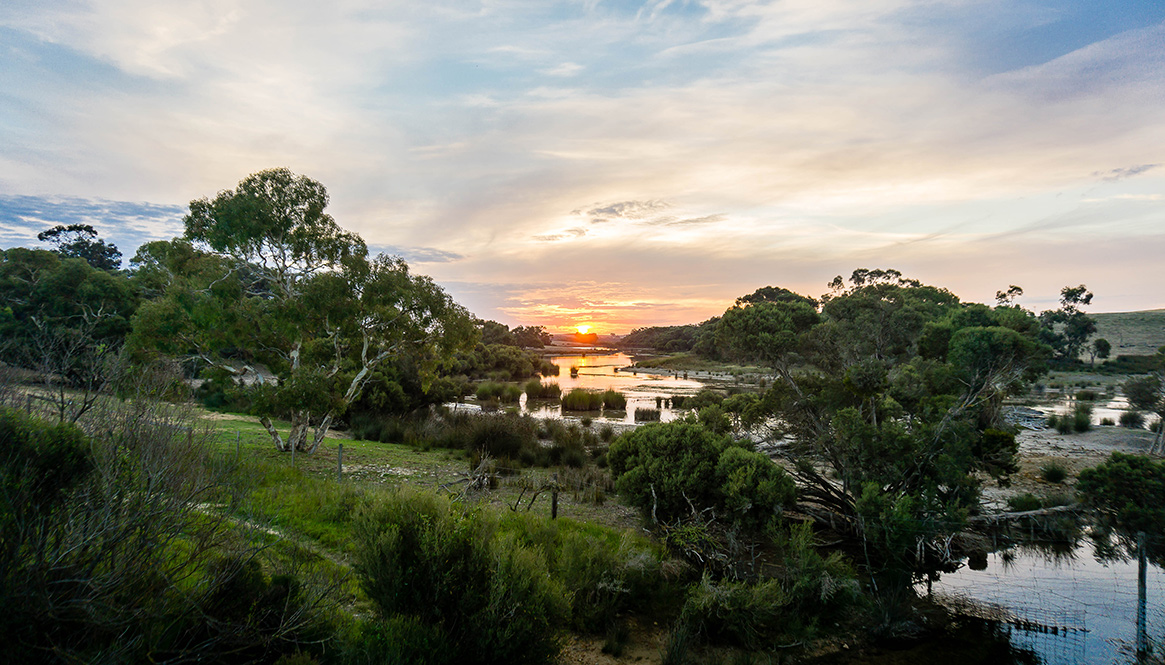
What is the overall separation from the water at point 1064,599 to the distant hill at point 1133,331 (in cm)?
8060

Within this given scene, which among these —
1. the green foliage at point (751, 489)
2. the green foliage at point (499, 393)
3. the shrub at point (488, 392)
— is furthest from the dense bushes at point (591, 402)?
the green foliage at point (751, 489)

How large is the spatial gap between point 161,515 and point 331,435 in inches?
774

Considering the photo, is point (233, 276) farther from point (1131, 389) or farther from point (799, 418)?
point (1131, 389)

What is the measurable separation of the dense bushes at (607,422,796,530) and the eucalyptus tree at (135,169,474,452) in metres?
7.94

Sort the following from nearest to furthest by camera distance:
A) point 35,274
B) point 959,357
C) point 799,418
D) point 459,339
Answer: point 959,357 → point 799,418 → point 459,339 → point 35,274

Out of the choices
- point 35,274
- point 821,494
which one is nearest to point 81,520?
point 821,494

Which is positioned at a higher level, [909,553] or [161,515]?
[161,515]

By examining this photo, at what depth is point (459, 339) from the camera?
16.5 meters

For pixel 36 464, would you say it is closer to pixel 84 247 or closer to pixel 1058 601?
pixel 1058 601

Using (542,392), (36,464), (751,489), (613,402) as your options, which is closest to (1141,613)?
(751,489)

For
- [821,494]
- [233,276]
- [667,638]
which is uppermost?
[233,276]

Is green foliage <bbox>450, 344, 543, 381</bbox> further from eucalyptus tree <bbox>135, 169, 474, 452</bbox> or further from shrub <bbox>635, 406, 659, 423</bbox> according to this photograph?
eucalyptus tree <bbox>135, 169, 474, 452</bbox>

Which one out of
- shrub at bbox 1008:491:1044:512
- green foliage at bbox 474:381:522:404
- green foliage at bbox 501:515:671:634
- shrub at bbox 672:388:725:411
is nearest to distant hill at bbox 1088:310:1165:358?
green foliage at bbox 474:381:522:404

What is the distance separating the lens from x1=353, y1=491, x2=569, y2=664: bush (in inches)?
219
